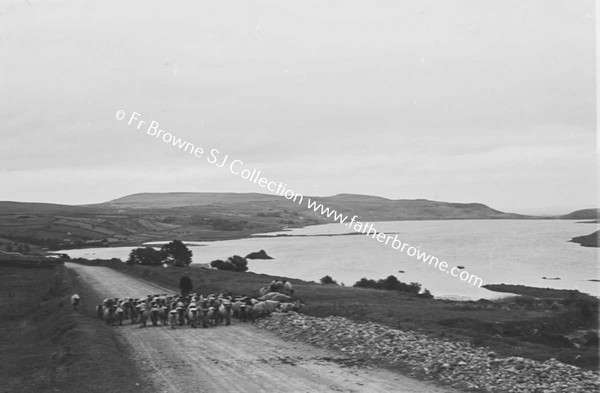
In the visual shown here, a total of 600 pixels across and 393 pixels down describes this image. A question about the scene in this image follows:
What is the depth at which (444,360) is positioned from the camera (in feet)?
51.6

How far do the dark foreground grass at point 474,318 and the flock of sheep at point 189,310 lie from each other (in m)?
2.47

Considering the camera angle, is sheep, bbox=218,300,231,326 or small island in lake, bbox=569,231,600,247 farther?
small island in lake, bbox=569,231,600,247

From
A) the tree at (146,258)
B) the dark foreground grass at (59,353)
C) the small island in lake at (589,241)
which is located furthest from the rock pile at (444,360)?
the small island in lake at (589,241)

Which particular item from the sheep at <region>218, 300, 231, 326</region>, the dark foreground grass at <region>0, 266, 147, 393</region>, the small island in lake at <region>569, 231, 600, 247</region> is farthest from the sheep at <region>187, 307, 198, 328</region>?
A: the small island in lake at <region>569, 231, 600, 247</region>

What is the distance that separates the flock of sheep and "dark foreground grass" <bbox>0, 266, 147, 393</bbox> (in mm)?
1157

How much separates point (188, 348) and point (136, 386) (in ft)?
17.0

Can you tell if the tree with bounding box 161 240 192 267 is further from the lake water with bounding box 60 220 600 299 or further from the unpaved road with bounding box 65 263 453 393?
the unpaved road with bounding box 65 263 453 393

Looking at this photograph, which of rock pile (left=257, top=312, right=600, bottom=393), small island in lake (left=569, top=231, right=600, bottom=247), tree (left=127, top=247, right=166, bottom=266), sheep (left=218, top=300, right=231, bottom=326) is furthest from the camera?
small island in lake (left=569, top=231, right=600, bottom=247)

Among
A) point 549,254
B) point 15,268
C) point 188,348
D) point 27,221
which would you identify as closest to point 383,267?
point 549,254

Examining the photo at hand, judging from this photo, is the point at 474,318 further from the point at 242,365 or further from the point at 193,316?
the point at 242,365

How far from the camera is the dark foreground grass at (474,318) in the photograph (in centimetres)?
1755

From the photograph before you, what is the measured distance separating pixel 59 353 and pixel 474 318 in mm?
16823

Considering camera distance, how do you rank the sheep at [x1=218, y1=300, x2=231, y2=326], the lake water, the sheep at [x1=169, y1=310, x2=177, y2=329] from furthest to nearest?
the lake water < the sheep at [x1=218, y1=300, x2=231, y2=326] < the sheep at [x1=169, y1=310, x2=177, y2=329]

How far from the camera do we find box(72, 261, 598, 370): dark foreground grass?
17555mm
